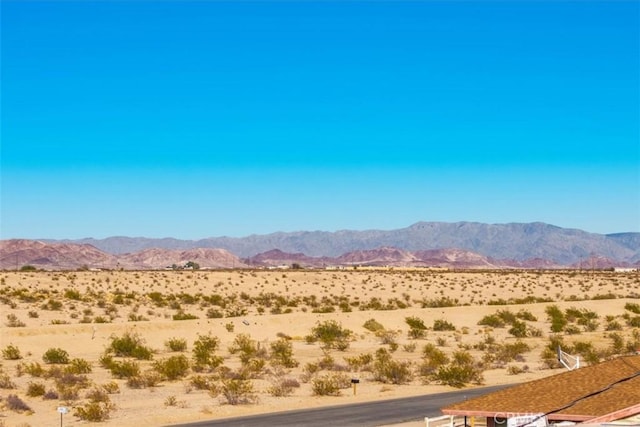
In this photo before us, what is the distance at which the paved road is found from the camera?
3078 centimetres

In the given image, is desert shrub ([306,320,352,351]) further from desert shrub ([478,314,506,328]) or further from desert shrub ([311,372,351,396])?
desert shrub ([311,372,351,396])

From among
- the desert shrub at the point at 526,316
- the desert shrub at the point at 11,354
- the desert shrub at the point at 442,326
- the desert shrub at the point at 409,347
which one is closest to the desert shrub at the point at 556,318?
the desert shrub at the point at 526,316

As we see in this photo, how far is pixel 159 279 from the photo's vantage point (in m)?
116

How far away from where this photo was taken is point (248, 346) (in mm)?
54156

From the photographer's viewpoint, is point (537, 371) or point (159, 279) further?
point (159, 279)

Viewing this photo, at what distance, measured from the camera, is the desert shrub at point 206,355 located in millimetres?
47125

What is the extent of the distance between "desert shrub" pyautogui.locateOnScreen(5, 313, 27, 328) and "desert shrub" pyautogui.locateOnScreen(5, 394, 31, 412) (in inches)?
1102

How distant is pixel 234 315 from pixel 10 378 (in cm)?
3074

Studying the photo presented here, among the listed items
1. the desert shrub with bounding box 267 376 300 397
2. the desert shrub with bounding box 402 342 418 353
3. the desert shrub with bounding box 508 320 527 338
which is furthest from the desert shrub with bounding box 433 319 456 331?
the desert shrub with bounding box 267 376 300 397

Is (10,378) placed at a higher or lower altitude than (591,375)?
lower

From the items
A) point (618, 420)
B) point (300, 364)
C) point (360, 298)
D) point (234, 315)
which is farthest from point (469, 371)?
point (360, 298)

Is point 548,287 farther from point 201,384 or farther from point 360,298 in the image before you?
point 201,384

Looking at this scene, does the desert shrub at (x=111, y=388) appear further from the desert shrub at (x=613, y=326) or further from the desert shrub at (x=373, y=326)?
the desert shrub at (x=613, y=326)

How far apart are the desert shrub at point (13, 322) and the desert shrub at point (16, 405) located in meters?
28.0
